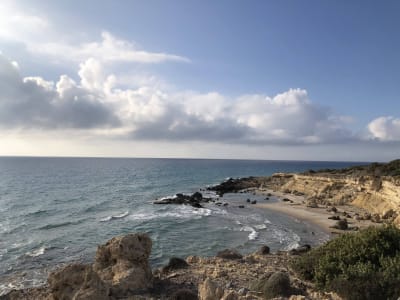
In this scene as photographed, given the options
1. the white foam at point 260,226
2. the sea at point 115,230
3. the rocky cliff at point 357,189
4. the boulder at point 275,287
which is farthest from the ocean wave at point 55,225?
the rocky cliff at point 357,189

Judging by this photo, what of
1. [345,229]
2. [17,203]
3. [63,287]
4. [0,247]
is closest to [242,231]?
[345,229]

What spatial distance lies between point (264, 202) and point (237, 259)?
42.8 m

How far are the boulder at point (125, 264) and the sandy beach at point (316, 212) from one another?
2745cm

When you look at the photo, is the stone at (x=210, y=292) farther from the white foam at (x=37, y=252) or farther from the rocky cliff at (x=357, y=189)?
the rocky cliff at (x=357, y=189)

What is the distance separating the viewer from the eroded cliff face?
45.8 m

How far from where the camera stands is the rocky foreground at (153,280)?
12703 millimetres

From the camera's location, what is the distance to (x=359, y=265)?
13.3m

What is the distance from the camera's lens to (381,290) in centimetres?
1159

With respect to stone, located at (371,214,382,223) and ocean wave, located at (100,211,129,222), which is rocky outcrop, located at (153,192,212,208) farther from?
stone, located at (371,214,382,223)

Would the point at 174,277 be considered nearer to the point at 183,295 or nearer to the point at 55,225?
the point at 183,295

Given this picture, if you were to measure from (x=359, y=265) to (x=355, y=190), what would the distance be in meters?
48.7

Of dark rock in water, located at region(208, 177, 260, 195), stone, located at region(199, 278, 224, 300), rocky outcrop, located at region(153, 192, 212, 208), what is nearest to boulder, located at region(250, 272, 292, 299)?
stone, located at region(199, 278, 224, 300)

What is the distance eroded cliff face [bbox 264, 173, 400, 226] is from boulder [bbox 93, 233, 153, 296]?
1123 inches

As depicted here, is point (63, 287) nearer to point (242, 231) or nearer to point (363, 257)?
point (363, 257)
